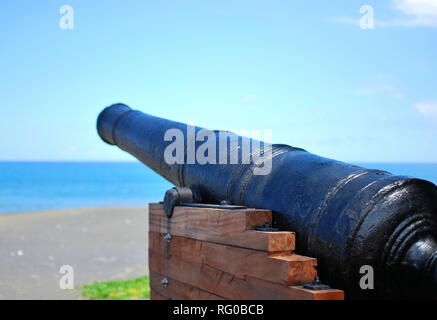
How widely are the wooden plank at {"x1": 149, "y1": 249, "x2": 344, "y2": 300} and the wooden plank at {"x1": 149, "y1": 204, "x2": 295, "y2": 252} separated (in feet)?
0.57

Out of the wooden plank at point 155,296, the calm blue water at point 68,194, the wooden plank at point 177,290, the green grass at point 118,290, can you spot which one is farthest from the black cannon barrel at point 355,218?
the calm blue water at point 68,194

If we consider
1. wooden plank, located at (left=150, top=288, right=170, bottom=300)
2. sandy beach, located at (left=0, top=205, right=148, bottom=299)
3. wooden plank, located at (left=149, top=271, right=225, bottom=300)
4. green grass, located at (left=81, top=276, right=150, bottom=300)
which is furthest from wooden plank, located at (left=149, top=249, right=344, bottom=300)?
sandy beach, located at (left=0, top=205, right=148, bottom=299)

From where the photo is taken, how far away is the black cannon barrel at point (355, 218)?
2316 millimetres

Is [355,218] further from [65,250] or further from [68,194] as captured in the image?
[68,194]

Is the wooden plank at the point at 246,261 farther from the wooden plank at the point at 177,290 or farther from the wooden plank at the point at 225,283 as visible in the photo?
the wooden plank at the point at 177,290

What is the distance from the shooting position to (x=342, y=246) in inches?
93.0

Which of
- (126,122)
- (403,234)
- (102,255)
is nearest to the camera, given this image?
(403,234)

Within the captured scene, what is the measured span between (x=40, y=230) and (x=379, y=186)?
49.0ft

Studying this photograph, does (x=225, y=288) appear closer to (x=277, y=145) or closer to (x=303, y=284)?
(x=303, y=284)

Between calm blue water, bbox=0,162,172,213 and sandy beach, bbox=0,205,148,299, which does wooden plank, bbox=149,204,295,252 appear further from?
calm blue water, bbox=0,162,172,213

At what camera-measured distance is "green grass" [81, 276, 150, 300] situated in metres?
7.36

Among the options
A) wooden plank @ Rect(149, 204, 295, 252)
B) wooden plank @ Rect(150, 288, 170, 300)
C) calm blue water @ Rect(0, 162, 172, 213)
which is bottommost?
calm blue water @ Rect(0, 162, 172, 213)

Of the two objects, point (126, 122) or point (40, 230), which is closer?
point (126, 122)
